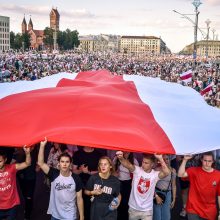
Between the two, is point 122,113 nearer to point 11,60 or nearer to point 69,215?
point 69,215

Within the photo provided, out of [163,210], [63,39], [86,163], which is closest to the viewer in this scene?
[163,210]

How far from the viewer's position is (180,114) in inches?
233

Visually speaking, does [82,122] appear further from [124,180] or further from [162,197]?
[162,197]

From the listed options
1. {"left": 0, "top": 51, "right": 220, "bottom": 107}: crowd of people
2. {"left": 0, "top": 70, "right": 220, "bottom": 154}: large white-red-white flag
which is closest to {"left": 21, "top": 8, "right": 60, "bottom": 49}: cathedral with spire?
{"left": 0, "top": 51, "right": 220, "bottom": 107}: crowd of people

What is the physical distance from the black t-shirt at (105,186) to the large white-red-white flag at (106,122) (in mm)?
381

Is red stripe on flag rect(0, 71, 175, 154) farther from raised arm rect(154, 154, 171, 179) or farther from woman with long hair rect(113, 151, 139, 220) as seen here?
woman with long hair rect(113, 151, 139, 220)

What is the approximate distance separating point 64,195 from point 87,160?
0.86 meters

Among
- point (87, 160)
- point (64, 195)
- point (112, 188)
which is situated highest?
point (87, 160)

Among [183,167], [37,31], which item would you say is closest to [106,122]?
[183,167]

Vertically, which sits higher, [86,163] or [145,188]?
[86,163]

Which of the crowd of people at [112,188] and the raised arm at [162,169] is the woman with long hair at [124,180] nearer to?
the crowd of people at [112,188]

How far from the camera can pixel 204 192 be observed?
4.62m

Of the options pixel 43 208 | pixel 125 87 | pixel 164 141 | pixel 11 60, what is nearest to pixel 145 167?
pixel 164 141

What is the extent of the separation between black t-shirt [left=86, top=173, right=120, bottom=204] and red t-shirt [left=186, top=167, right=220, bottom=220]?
36.7 inches
